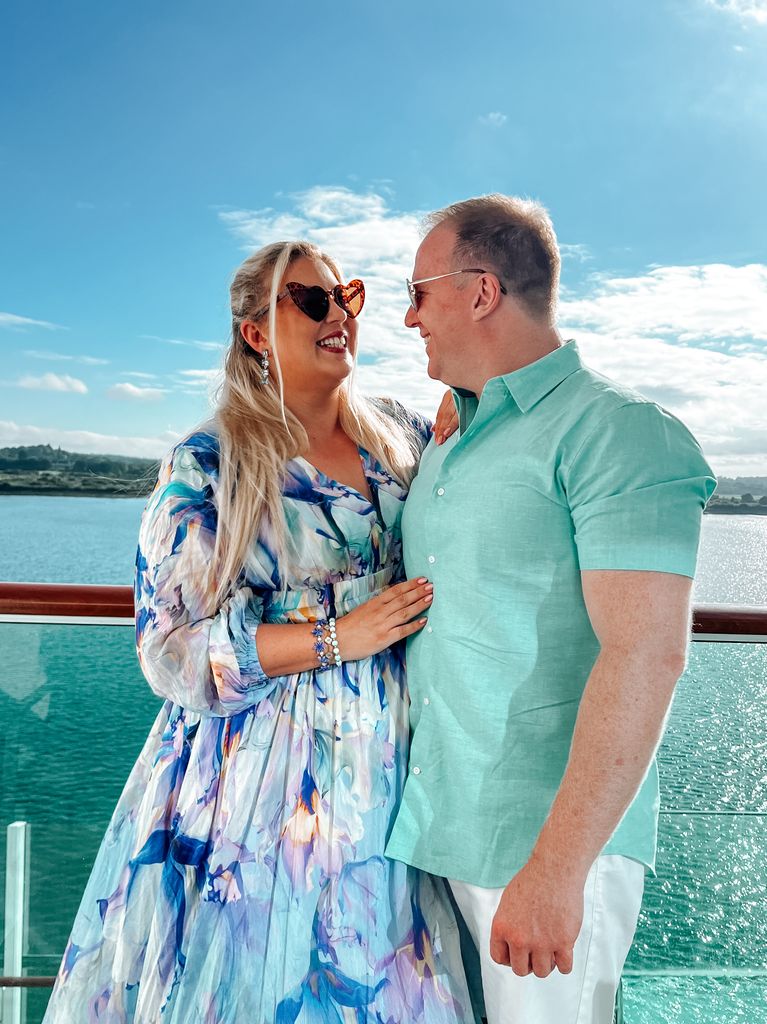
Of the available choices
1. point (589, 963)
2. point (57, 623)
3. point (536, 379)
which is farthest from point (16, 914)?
point (536, 379)

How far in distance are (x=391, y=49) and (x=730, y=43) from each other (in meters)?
15.0

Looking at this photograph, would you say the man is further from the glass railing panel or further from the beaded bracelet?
the glass railing panel

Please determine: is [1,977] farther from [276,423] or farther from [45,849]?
[276,423]

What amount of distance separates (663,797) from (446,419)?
1.02 m

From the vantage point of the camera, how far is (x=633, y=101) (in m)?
48.5

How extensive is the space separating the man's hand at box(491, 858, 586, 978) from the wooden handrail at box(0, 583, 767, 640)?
953 millimetres

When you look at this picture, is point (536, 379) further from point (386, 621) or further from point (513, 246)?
point (386, 621)

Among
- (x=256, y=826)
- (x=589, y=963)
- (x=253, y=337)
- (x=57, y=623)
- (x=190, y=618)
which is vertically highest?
(x=253, y=337)

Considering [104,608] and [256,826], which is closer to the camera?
[256,826]

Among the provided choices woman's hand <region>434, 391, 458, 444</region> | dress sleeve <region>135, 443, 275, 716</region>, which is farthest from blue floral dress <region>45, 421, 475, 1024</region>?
woman's hand <region>434, 391, 458, 444</region>

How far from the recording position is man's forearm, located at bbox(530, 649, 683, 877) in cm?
115

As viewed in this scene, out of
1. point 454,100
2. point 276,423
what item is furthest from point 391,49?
point 276,423

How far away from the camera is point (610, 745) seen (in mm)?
1159

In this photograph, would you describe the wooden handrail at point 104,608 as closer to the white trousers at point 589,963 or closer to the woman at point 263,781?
the woman at point 263,781
